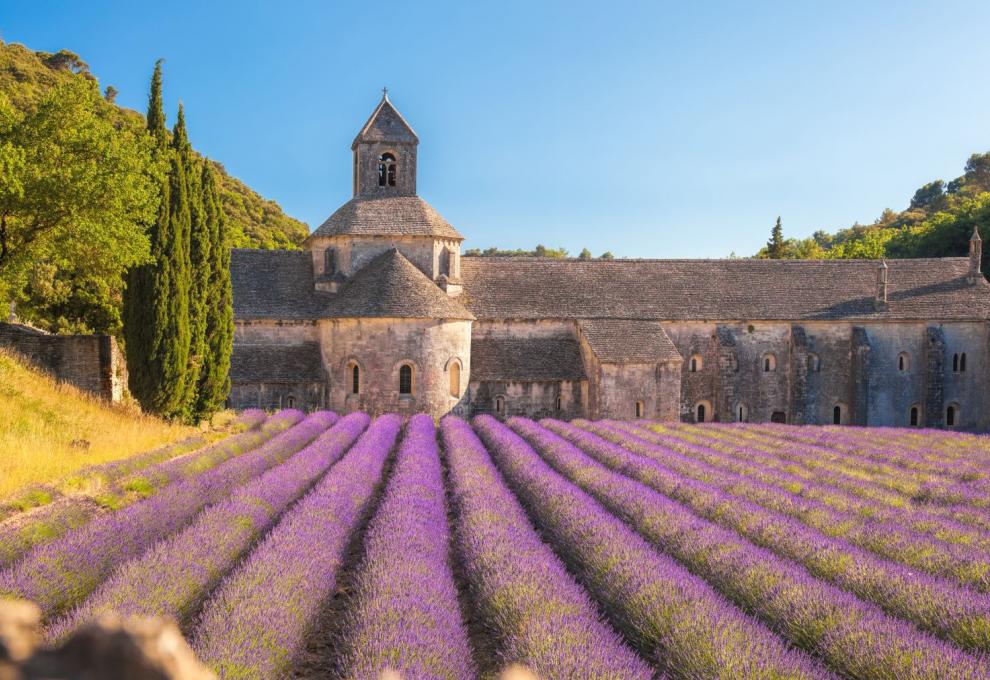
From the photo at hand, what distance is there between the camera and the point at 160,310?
20406mm

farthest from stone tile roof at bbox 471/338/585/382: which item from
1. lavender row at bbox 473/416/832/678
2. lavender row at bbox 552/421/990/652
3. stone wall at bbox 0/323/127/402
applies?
lavender row at bbox 473/416/832/678

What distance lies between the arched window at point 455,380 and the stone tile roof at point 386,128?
11.6 metres

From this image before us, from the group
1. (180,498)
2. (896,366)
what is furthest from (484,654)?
(896,366)

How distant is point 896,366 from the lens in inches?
1378

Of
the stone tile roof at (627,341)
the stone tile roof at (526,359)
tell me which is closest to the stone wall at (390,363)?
the stone tile roof at (526,359)

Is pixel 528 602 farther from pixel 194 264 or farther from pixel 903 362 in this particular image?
pixel 903 362

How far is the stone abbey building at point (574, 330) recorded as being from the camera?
98.3 feet

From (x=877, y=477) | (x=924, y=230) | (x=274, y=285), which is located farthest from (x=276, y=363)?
(x=924, y=230)

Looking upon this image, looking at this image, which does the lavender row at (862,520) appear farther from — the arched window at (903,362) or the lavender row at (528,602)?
the arched window at (903,362)

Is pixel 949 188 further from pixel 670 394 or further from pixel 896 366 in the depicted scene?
pixel 670 394

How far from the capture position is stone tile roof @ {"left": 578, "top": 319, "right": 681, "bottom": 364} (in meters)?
30.6

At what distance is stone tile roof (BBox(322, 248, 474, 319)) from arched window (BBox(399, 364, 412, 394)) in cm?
213

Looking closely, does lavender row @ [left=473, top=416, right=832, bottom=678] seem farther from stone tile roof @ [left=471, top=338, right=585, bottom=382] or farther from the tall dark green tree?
stone tile roof @ [left=471, top=338, right=585, bottom=382]

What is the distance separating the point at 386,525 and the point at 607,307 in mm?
25377
